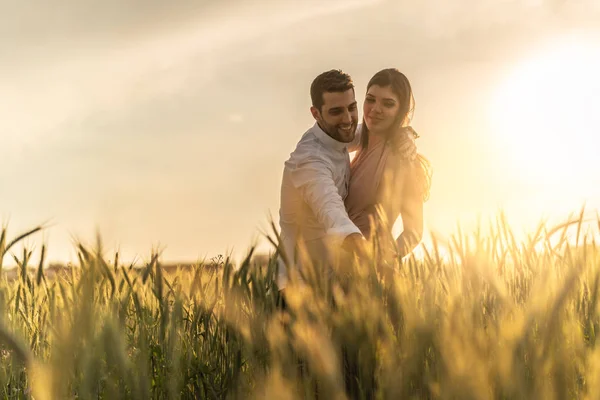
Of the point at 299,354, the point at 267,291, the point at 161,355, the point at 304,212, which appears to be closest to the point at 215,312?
the point at 267,291

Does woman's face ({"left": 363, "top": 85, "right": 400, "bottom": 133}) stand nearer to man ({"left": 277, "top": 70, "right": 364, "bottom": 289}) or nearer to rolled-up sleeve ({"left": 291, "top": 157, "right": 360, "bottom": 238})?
man ({"left": 277, "top": 70, "right": 364, "bottom": 289})

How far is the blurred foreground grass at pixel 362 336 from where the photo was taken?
0.94 m

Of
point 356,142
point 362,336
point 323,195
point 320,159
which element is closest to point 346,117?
point 320,159

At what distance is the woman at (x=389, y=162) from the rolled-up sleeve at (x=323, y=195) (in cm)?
25

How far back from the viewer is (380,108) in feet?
10.6

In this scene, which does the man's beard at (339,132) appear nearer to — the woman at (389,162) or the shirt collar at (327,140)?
the shirt collar at (327,140)

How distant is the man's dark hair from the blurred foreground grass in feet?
4.54

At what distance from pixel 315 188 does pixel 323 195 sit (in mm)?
86

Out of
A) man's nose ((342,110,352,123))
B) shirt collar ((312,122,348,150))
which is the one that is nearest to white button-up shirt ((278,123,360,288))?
shirt collar ((312,122,348,150))

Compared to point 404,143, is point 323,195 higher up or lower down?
lower down

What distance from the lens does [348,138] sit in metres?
3.20

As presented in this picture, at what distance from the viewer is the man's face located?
124 inches

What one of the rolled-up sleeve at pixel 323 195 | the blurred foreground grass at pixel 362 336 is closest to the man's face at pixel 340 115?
the rolled-up sleeve at pixel 323 195

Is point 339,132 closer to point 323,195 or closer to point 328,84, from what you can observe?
point 328,84
